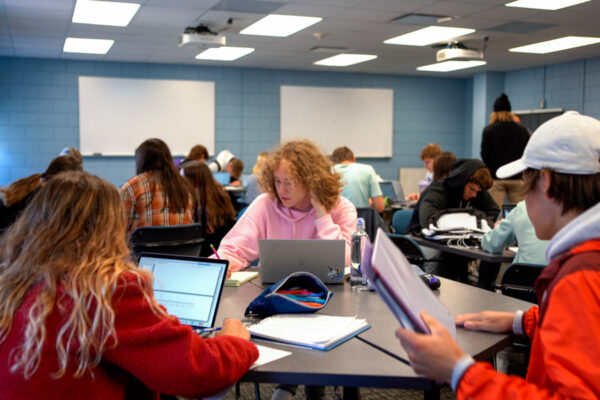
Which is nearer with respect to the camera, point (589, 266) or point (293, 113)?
point (589, 266)

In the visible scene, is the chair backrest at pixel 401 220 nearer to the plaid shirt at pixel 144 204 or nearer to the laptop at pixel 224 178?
the plaid shirt at pixel 144 204

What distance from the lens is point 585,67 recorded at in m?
9.22

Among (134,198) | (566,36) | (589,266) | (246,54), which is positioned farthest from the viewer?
(246,54)

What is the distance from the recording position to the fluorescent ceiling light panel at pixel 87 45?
25.8ft

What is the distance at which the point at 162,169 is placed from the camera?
380cm

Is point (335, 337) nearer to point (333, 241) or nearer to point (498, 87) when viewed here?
point (333, 241)

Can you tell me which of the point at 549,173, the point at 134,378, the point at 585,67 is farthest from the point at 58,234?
the point at 585,67

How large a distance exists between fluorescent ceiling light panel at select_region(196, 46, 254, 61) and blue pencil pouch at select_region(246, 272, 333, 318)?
6.89 metres

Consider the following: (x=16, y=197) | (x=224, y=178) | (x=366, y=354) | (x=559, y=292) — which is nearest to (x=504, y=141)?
(x=224, y=178)

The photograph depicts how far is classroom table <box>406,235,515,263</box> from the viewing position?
3275 millimetres

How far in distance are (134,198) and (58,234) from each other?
8.38ft

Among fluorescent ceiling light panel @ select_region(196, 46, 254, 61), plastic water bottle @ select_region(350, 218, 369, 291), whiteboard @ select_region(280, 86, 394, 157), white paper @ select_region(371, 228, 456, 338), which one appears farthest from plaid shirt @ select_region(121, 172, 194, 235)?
whiteboard @ select_region(280, 86, 394, 157)

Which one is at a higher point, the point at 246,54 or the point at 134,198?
the point at 246,54

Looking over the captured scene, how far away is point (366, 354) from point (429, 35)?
6600mm
